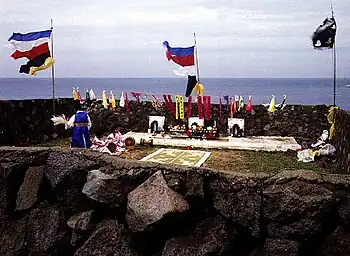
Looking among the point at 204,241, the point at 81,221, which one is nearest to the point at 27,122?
the point at 81,221

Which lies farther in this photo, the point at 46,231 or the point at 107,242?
the point at 46,231

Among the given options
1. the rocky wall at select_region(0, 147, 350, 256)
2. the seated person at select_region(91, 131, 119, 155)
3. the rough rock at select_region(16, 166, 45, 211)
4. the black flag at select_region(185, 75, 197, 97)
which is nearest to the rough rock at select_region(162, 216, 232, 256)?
the rocky wall at select_region(0, 147, 350, 256)

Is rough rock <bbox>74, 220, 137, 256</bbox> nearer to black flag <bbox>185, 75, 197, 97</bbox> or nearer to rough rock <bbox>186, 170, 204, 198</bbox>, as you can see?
rough rock <bbox>186, 170, 204, 198</bbox>

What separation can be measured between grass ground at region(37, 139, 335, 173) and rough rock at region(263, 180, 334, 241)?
4.06 m

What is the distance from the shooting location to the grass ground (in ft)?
24.1

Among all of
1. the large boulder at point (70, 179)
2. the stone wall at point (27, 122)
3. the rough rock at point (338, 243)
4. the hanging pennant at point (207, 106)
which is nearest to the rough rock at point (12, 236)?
the large boulder at point (70, 179)

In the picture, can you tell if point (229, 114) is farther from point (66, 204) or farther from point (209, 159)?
point (66, 204)

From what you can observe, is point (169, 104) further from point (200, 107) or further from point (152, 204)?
A: point (152, 204)

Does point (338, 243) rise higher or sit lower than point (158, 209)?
lower

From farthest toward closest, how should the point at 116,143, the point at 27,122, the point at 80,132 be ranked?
the point at 27,122
the point at 116,143
the point at 80,132

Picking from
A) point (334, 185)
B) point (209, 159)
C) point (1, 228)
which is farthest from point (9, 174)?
point (209, 159)

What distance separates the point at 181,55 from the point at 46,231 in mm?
8312

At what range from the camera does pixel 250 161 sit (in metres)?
7.99

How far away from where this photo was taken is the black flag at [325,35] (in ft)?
22.9
